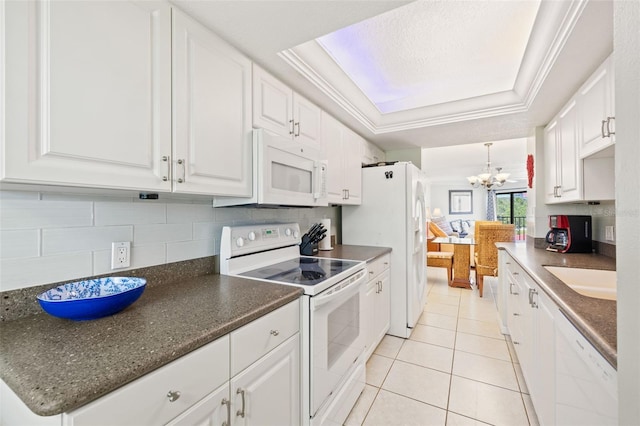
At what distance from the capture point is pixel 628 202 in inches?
18.0

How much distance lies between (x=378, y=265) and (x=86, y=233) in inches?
78.6

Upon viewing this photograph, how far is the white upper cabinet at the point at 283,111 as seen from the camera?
1623 mm

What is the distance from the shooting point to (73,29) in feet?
2.87

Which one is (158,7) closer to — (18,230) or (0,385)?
(18,230)

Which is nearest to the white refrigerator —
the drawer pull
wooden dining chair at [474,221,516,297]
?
wooden dining chair at [474,221,516,297]

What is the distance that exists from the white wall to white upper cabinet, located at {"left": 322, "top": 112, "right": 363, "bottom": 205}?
1854 millimetres

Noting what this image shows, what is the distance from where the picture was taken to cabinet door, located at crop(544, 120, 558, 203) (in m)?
2.39

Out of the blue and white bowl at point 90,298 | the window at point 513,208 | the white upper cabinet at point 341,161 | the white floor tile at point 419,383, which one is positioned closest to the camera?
the blue and white bowl at point 90,298

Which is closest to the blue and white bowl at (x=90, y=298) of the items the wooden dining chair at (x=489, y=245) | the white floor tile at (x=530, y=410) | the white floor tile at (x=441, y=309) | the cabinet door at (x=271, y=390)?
the cabinet door at (x=271, y=390)

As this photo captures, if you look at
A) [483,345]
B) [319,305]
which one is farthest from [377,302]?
[319,305]

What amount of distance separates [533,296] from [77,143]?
7.35 feet

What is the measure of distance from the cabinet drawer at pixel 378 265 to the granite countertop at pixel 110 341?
1142mm

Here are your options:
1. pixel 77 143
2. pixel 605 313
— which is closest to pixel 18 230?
pixel 77 143

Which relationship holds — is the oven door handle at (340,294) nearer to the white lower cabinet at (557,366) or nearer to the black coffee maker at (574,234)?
the white lower cabinet at (557,366)
